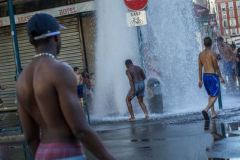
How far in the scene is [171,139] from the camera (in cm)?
1023

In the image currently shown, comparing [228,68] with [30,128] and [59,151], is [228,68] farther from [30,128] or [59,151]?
[59,151]

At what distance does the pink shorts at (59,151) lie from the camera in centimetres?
310

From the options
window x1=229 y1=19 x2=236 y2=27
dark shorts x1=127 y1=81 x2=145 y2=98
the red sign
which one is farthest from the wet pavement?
window x1=229 y1=19 x2=236 y2=27

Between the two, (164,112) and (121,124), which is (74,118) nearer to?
(121,124)

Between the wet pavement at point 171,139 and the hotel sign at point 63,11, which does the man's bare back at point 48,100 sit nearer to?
the wet pavement at point 171,139

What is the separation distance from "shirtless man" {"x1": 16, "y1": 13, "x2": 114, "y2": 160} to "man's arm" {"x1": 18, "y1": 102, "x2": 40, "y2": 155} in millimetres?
72

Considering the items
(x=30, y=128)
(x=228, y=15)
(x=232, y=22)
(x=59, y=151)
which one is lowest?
(x=59, y=151)

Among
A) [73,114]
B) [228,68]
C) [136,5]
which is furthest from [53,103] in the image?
[228,68]

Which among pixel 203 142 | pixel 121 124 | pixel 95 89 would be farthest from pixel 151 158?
pixel 95 89

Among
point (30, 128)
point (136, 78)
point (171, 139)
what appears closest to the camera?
point (30, 128)

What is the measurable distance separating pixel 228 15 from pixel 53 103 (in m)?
180

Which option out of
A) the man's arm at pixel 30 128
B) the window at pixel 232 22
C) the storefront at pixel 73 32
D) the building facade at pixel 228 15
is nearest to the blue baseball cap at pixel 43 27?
the man's arm at pixel 30 128

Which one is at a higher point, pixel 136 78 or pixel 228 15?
pixel 228 15

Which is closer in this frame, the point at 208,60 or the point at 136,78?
the point at 208,60
